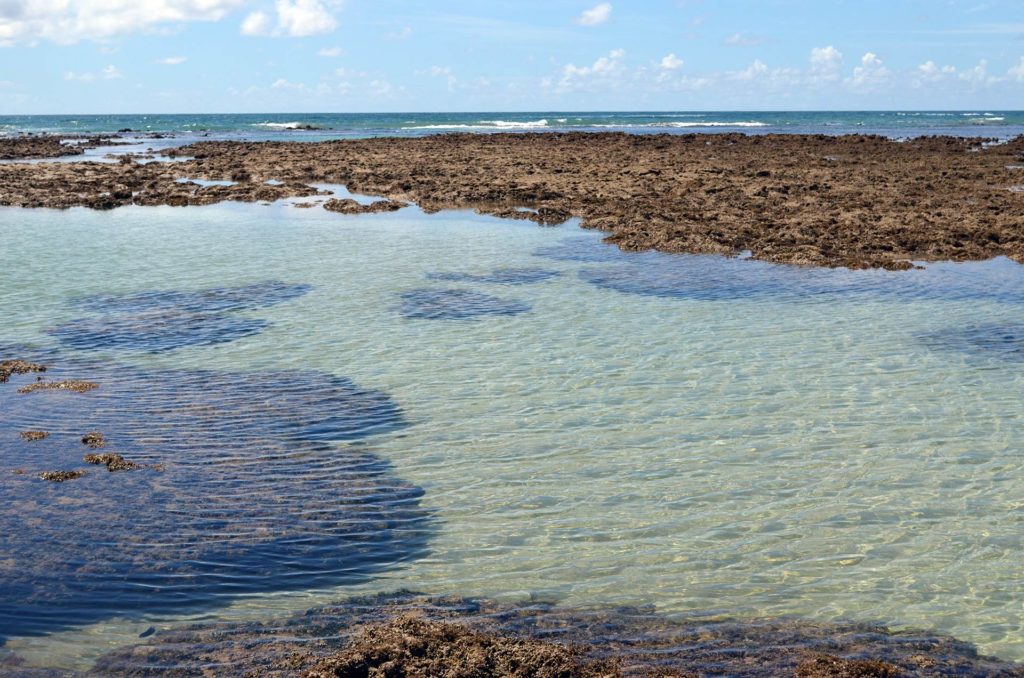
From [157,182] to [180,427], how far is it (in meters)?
34.8

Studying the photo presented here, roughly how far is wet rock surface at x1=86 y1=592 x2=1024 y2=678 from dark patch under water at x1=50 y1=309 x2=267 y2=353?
29.8 feet

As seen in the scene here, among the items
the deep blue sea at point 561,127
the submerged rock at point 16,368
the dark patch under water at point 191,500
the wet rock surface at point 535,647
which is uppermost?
the deep blue sea at point 561,127

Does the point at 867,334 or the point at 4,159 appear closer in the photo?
the point at 867,334

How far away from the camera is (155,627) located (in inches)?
254

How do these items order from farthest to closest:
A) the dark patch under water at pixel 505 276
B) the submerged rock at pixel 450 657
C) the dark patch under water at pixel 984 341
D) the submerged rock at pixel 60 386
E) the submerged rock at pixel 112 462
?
1. the dark patch under water at pixel 505 276
2. the dark patch under water at pixel 984 341
3. the submerged rock at pixel 60 386
4. the submerged rock at pixel 112 462
5. the submerged rock at pixel 450 657

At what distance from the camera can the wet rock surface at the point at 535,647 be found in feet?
19.5

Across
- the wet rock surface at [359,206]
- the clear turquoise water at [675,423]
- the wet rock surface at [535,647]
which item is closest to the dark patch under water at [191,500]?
the clear turquoise water at [675,423]

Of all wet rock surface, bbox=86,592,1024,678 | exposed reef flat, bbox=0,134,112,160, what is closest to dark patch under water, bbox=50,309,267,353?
wet rock surface, bbox=86,592,1024,678

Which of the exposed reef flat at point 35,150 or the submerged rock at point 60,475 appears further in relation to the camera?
→ the exposed reef flat at point 35,150

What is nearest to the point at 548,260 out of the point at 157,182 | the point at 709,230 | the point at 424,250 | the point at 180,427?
the point at 424,250

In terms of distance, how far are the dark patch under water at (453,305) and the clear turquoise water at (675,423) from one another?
1.13 feet

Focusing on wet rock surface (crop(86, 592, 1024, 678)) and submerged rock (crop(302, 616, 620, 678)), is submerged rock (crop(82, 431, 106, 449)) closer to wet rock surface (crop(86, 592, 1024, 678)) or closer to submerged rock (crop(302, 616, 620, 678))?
wet rock surface (crop(86, 592, 1024, 678))

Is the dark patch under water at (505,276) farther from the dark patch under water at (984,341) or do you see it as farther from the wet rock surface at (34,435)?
the wet rock surface at (34,435)

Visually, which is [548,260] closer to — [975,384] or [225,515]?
[975,384]
